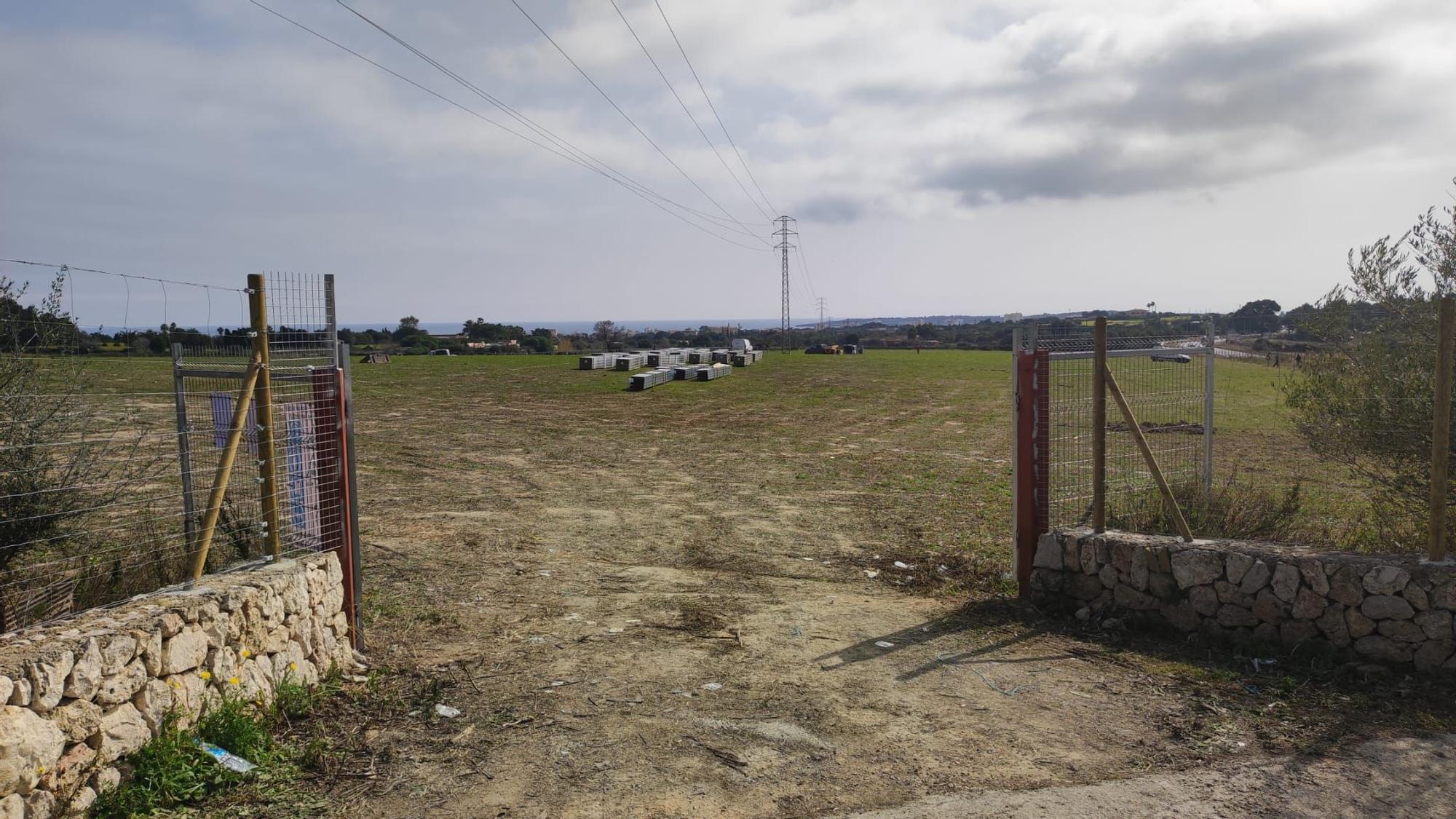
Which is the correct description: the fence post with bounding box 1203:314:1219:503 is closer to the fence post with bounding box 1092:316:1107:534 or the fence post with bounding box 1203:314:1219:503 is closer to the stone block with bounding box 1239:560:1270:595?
the fence post with bounding box 1092:316:1107:534

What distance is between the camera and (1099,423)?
25.1ft

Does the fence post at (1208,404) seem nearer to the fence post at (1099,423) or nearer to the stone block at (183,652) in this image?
the fence post at (1099,423)

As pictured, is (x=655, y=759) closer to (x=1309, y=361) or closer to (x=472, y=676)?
(x=472, y=676)

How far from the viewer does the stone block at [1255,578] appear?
6609 millimetres

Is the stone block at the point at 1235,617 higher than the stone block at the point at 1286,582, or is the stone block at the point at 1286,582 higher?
the stone block at the point at 1286,582

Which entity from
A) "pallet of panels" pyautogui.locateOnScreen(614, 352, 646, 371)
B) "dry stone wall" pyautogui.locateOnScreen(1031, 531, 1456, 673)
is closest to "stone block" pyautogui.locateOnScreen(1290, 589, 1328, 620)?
"dry stone wall" pyautogui.locateOnScreen(1031, 531, 1456, 673)

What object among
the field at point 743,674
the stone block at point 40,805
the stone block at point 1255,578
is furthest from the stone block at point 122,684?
the stone block at point 1255,578

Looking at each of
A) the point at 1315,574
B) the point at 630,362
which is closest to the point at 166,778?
the point at 1315,574

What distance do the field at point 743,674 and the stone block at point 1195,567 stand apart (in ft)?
1.82

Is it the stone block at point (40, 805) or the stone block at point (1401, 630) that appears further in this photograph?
the stone block at point (1401, 630)

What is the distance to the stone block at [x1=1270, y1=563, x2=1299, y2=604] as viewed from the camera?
6.47 m

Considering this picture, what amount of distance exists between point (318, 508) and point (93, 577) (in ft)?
4.45

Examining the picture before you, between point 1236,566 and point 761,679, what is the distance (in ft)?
11.9

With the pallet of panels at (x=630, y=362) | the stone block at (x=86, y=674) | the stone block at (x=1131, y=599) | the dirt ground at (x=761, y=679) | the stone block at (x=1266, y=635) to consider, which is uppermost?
the pallet of panels at (x=630, y=362)
